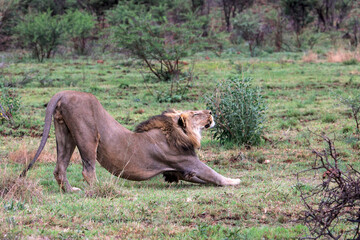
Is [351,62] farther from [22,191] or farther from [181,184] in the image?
[22,191]

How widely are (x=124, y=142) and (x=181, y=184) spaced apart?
41.3 inches

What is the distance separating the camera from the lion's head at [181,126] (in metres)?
6.70

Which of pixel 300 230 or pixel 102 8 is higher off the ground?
pixel 102 8

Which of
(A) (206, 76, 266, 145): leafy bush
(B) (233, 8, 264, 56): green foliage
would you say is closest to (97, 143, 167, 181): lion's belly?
(A) (206, 76, 266, 145): leafy bush

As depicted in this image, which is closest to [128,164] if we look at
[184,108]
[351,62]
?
[184,108]

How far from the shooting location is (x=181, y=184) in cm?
696

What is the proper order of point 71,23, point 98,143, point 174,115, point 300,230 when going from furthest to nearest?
point 71,23, point 174,115, point 98,143, point 300,230

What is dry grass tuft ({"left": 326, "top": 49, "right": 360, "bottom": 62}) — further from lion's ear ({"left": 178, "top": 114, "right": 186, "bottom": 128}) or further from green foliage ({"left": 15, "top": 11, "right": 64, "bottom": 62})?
lion's ear ({"left": 178, "top": 114, "right": 186, "bottom": 128})

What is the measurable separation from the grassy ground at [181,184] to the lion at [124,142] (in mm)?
198

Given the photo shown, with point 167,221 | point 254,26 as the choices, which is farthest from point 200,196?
point 254,26

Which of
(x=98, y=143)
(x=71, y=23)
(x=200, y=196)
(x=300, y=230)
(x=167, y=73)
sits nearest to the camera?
(x=300, y=230)

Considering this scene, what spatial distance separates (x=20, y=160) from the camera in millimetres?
8023

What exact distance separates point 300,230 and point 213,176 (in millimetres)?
2229

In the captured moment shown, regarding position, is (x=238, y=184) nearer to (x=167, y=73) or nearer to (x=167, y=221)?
(x=167, y=221)
